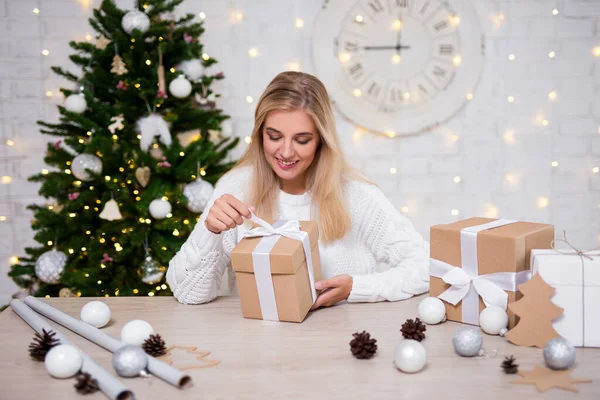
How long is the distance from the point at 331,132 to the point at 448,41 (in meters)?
1.80

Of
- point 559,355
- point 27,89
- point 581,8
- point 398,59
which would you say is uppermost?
point 581,8

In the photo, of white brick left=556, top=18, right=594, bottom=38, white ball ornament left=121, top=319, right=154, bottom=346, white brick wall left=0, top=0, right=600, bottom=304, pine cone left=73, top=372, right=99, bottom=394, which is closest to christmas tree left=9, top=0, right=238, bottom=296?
white brick wall left=0, top=0, right=600, bottom=304

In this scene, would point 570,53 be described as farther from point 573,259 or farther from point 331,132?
point 573,259

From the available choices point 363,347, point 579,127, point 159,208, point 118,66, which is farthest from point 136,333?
point 579,127

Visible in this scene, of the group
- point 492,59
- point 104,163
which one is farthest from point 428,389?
point 492,59

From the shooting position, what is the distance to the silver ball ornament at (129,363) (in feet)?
3.31

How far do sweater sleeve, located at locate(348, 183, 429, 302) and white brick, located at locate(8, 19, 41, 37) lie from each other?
2.41m

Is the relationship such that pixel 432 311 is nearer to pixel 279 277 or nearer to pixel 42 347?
pixel 279 277

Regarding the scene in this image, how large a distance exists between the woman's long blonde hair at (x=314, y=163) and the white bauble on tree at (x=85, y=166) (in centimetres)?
91

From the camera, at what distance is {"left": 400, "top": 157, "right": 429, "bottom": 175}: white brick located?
340 centimetres

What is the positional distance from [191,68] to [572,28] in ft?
7.58

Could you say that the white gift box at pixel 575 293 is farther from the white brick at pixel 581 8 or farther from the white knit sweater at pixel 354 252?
the white brick at pixel 581 8

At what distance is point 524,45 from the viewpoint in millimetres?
3316

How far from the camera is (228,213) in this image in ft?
4.78
